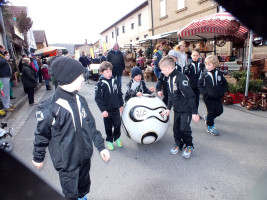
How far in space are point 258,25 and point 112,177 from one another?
3.16 m

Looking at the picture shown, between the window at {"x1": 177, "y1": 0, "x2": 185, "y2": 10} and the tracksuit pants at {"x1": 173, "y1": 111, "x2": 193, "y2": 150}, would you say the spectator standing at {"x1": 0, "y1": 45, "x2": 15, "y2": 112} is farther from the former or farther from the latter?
the window at {"x1": 177, "y1": 0, "x2": 185, "y2": 10}

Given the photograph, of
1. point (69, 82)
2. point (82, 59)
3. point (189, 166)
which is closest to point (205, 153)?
point (189, 166)

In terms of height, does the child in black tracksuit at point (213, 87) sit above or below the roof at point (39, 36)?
→ below

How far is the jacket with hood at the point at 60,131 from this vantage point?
6.67 feet

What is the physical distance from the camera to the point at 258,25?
1.61ft

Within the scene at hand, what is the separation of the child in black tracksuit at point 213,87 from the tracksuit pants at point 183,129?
120cm

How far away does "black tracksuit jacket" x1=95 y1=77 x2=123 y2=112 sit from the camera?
12.7ft

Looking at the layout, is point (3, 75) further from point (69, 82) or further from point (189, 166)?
point (189, 166)

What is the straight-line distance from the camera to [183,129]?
363 cm

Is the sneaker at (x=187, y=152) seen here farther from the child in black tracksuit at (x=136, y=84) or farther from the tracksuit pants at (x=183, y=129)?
the child in black tracksuit at (x=136, y=84)

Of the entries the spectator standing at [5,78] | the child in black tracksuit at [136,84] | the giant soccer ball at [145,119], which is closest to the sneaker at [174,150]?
the giant soccer ball at [145,119]

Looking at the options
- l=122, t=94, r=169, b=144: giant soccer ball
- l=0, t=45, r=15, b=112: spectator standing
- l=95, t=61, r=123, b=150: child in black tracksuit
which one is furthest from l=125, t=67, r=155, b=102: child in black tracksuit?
l=0, t=45, r=15, b=112: spectator standing

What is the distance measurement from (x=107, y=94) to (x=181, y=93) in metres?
1.40

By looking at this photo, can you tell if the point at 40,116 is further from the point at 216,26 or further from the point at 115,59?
the point at 216,26
